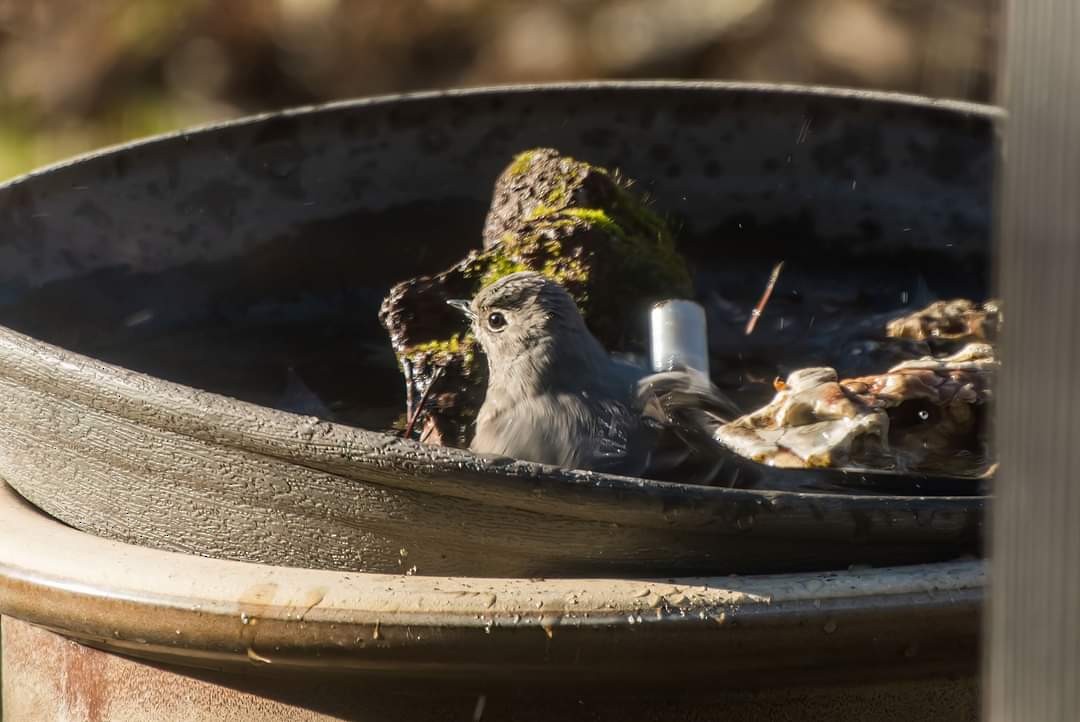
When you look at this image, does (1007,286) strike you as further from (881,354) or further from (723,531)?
(881,354)

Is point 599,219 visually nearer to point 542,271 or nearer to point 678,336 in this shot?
point 542,271

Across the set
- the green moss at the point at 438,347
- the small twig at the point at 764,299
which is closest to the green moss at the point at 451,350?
the green moss at the point at 438,347

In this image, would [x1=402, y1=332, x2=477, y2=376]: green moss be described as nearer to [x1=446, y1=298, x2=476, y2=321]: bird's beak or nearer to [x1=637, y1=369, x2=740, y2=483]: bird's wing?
[x1=446, y1=298, x2=476, y2=321]: bird's beak

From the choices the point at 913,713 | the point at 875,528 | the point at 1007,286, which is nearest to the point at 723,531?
the point at 875,528

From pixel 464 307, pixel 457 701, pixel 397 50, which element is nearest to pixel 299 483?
pixel 457 701

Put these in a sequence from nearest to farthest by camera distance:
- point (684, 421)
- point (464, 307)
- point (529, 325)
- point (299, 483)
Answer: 1. point (299, 483)
2. point (684, 421)
3. point (529, 325)
4. point (464, 307)

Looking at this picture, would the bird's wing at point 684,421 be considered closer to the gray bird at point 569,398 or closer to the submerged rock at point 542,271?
the gray bird at point 569,398
